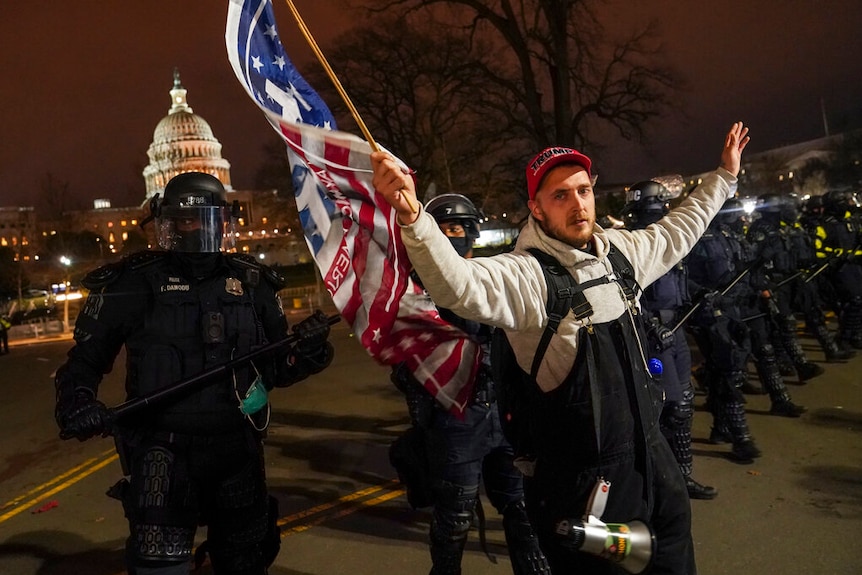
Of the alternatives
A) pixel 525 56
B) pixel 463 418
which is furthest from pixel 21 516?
pixel 525 56

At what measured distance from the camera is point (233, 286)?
345 cm

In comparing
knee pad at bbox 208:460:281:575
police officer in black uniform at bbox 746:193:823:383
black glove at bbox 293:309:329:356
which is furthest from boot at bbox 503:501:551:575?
police officer in black uniform at bbox 746:193:823:383

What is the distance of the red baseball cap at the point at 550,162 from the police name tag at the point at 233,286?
5.25 ft

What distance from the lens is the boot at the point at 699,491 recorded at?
5012mm

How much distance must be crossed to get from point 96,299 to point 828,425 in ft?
20.6

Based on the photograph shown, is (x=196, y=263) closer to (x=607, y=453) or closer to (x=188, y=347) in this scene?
(x=188, y=347)

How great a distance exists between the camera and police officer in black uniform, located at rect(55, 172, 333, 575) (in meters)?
3.09

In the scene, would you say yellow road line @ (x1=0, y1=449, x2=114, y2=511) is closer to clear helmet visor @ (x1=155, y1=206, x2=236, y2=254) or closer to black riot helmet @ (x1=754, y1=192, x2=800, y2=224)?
clear helmet visor @ (x1=155, y1=206, x2=236, y2=254)

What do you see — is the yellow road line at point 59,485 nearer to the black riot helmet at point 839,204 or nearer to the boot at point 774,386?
the boot at point 774,386

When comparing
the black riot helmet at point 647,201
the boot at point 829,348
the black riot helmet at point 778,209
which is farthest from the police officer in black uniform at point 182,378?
the boot at point 829,348

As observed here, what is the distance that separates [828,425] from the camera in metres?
6.44

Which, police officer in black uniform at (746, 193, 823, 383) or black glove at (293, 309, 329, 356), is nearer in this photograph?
black glove at (293, 309, 329, 356)

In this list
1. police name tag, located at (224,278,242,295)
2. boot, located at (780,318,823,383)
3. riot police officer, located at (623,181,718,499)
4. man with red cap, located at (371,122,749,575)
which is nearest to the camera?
man with red cap, located at (371,122,749,575)

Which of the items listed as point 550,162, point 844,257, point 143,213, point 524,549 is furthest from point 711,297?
point 143,213
